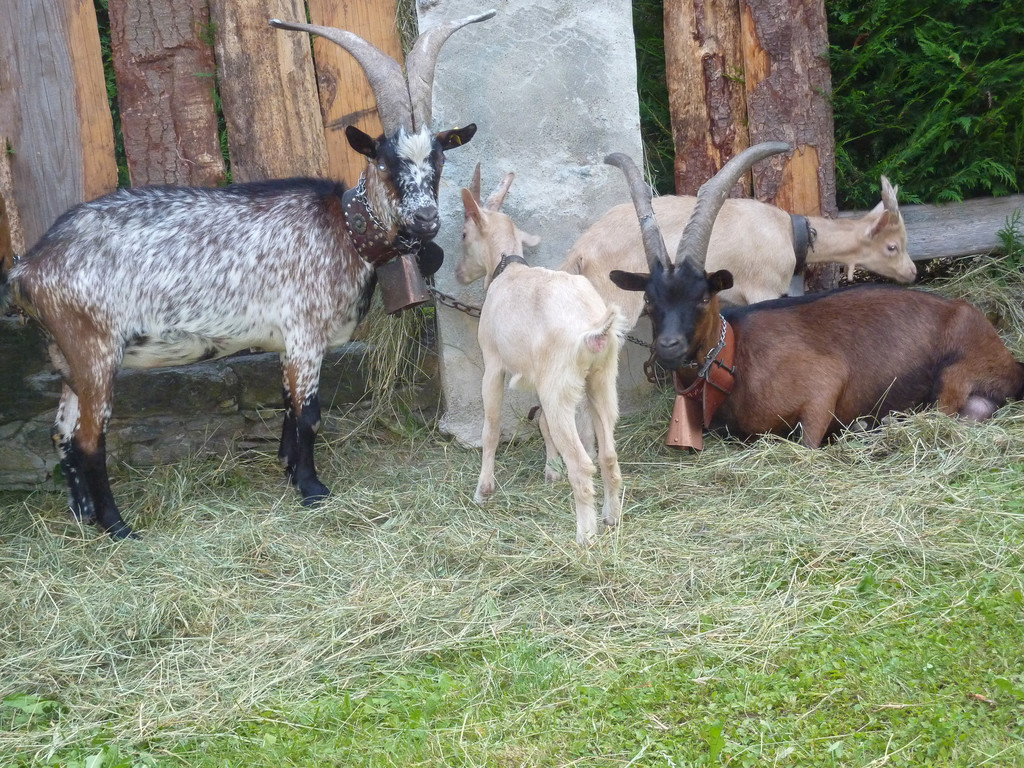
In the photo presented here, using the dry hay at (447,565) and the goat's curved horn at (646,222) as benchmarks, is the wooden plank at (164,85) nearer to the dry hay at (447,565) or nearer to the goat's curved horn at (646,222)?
the dry hay at (447,565)

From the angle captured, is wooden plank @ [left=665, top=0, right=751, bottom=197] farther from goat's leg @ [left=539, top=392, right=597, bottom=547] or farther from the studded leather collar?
goat's leg @ [left=539, top=392, right=597, bottom=547]

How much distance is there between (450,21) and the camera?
17.6ft

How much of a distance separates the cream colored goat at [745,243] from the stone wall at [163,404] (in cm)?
147

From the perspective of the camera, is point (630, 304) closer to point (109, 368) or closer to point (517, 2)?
point (517, 2)

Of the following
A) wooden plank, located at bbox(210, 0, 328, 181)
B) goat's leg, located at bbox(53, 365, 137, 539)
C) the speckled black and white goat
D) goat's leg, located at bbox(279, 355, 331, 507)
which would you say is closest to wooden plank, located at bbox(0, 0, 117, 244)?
the speckled black and white goat

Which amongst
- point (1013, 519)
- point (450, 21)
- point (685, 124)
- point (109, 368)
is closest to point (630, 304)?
point (685, 124)

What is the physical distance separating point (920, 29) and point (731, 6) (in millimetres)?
1344

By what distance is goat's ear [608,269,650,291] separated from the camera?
16.3 ft

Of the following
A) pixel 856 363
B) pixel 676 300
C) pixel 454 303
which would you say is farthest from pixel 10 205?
pixel 856 363

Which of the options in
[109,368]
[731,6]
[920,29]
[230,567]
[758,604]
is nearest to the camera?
[758,604]

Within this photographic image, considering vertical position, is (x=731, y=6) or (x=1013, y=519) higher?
(x=731, y=6)

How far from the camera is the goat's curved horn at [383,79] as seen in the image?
16.6ft

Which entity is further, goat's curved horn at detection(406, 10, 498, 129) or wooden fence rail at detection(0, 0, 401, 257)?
wooden fence rail at detection(0, 0, 401, 257)

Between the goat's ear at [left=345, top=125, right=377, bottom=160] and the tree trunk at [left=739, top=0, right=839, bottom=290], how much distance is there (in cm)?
225
